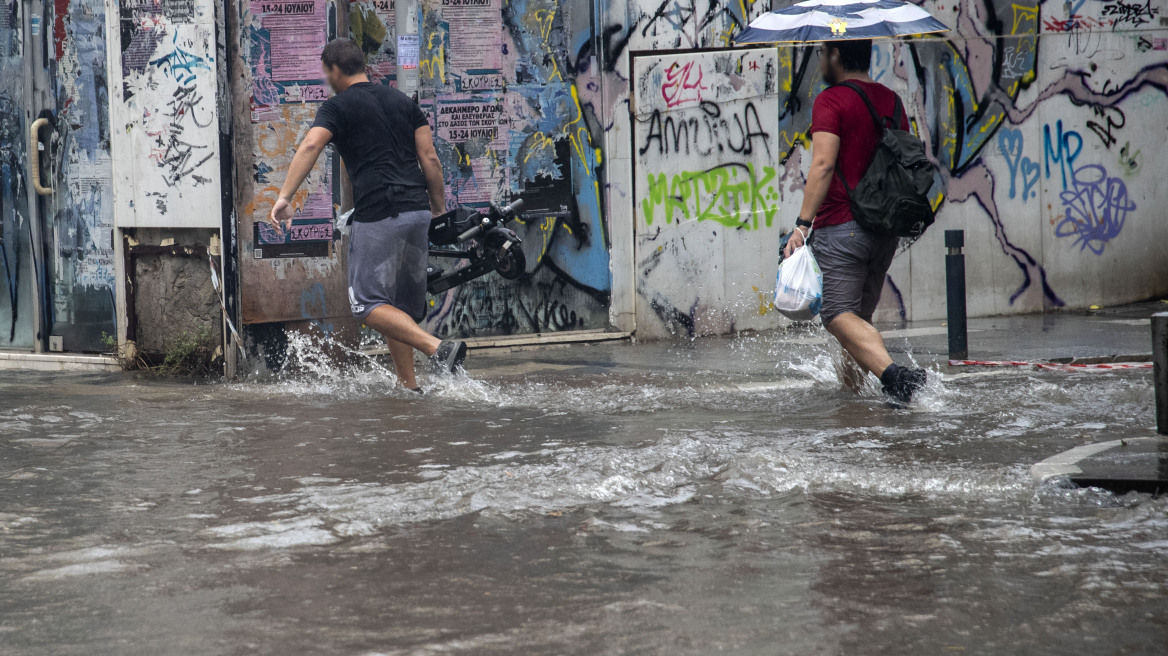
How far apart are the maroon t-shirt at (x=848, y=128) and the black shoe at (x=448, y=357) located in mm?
1961

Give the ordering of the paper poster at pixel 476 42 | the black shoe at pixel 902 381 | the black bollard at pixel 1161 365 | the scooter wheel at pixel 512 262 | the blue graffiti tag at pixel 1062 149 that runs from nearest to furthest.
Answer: the black bollard at pixel 1161 365 → the black shoe at pixel 902 381 → the scooter wheel at pixel 512 262 → the paper poster at pixel 476 42 → the blue graffiti tag at pixel 1062 149

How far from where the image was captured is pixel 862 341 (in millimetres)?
6125

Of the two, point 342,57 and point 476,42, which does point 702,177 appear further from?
point 342,57

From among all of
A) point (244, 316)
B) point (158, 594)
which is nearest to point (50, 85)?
point (244, 316)

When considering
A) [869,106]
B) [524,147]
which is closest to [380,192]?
[524,147]

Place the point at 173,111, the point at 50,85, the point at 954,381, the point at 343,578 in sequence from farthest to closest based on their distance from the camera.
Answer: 1. the point at 50,85
2. the point at 173,111
3. the point at 954,381
4. the point at 343,578

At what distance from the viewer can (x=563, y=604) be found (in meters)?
3.39

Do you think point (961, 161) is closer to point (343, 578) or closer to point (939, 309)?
point (939, 309)

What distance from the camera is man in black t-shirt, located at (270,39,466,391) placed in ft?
22.0

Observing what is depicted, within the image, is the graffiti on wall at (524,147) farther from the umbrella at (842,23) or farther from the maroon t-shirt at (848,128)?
the maroon t-shirt at (848,128)

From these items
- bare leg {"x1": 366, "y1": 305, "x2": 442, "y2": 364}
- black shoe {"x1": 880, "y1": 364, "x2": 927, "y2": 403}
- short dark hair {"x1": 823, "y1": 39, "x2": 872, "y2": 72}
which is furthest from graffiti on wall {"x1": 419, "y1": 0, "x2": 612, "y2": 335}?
black shoe {"x1": 880, "y1": 364, "x2": 927, "y2": 403}

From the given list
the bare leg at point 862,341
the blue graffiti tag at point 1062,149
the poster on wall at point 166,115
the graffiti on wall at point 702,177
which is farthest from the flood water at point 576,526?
the blue graffiti tag at point 1062,149

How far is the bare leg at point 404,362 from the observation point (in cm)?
689

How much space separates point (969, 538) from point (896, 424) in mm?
1824
